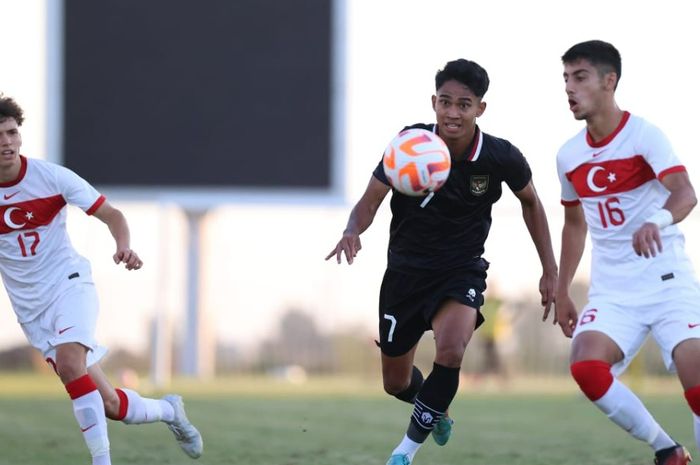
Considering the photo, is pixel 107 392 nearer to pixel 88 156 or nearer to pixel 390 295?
pixel 390 295

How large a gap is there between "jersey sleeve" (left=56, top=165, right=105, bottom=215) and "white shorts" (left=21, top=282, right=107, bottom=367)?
42cm

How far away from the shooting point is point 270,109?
778 inches

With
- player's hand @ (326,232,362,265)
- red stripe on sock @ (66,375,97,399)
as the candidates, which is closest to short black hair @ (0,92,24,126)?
red stripe on sock @ (66,375,97,399)

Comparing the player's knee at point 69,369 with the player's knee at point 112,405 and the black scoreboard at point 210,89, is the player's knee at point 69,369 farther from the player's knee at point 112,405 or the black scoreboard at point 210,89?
the black scoreboard at point 210,89

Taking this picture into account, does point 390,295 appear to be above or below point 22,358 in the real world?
above

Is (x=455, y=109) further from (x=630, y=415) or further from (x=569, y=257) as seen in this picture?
(x=630, y=415)

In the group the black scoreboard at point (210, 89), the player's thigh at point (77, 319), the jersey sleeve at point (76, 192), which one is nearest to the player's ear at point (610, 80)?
the jersey sleeve at point (76, 192)

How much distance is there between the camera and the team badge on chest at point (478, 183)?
24.2 ft

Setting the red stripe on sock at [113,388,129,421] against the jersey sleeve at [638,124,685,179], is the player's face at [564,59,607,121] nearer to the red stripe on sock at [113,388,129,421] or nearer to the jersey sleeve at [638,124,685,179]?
the jersey sleeve at [638,124,685,179]

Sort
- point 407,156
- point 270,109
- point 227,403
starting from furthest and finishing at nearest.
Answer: point 270,109 → point 227,403 → point 407,156

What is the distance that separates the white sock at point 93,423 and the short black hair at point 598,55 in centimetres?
297

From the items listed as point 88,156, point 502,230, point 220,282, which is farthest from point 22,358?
point 502,230

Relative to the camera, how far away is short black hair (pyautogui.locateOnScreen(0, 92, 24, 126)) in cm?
708

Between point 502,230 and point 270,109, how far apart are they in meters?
4.99
